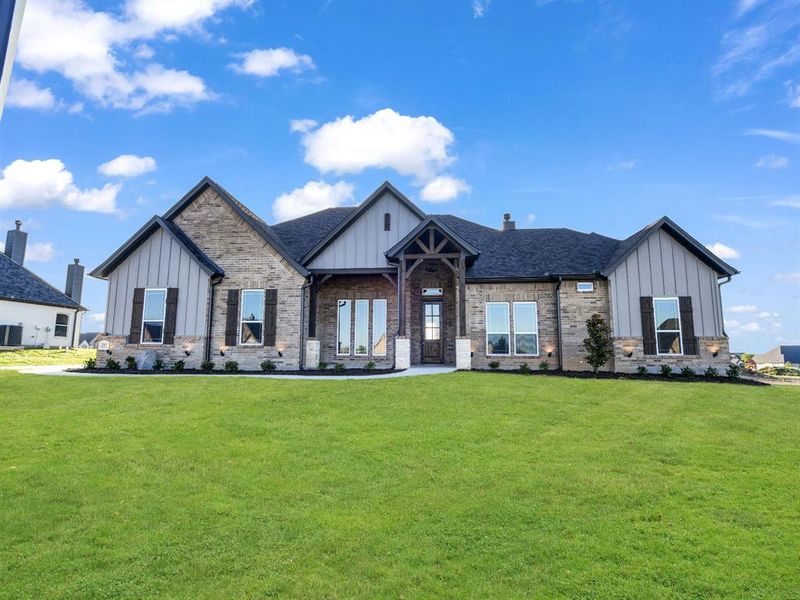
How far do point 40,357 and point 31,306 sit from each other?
19.6ft

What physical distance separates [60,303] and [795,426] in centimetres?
3640

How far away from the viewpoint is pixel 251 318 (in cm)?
1803

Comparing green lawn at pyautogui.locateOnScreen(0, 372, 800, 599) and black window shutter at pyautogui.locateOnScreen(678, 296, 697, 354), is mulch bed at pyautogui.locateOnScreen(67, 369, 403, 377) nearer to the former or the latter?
green lawn at pyautogui.locateOnScreen(0, 372, 800, 599)

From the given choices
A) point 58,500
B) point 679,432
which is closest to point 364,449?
point 58,500

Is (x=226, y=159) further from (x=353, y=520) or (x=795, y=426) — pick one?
(x=795, y=426)

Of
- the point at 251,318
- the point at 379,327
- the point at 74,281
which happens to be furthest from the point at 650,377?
the point at 74,281

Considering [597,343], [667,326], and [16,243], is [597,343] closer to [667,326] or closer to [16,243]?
[667,326]

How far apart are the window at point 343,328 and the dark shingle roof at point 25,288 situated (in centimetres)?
2061

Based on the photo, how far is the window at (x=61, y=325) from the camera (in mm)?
29859

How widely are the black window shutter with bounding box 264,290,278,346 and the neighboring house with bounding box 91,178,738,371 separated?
0.04 meters

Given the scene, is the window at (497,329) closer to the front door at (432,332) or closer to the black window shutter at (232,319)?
the front door at (432,332)

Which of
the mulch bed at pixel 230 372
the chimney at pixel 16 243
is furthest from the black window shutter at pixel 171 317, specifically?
the chimney at pixel 16 243

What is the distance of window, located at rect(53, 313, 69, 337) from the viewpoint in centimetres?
2986

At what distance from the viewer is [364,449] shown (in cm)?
762
